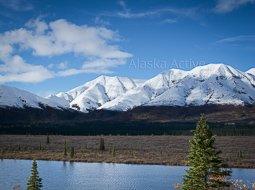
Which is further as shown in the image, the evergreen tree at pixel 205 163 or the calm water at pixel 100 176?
the calm water at pixel 100 176

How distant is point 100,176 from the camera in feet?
356

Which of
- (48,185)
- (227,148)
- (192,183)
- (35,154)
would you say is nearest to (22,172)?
(48,185)

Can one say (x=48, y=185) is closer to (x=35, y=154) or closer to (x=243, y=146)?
(x=35, y=154)

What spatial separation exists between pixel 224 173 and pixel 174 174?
258 feet

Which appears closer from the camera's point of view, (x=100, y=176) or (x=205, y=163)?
(x=205, y=163)

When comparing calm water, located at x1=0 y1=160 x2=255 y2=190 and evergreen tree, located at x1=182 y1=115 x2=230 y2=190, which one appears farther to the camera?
calm water, located at x1=0 y1=160 x2=255 y2=190

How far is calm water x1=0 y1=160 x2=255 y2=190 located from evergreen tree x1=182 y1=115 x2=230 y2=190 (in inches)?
2029

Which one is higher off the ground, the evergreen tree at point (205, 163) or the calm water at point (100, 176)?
the evergreen tree at point (205, 163)

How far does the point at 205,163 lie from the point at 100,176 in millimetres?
72333

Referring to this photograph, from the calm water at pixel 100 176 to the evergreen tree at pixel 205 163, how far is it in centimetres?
5155

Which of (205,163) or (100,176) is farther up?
(205,163)

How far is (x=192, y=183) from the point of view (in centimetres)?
4000

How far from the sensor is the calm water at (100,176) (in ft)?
303

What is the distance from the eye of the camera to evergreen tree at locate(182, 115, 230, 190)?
38.2 m
